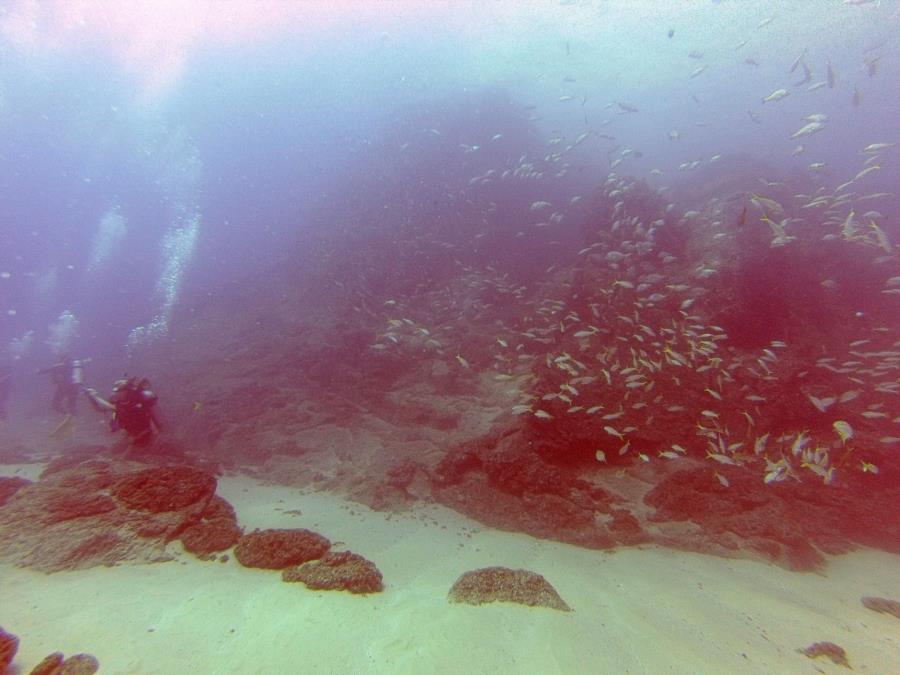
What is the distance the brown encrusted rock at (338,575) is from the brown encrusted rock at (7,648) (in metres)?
2.17

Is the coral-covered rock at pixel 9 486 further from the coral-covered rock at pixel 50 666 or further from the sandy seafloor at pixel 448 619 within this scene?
the coral-covered rock at pixel 50 666

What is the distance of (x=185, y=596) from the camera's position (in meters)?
4.20

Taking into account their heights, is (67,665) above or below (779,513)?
below

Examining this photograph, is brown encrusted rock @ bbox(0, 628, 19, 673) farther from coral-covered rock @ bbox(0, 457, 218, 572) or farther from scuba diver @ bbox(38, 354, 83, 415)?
scuba diver @ bbox(38, 354, 83, 415)

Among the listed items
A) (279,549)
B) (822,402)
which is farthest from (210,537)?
(822,402)

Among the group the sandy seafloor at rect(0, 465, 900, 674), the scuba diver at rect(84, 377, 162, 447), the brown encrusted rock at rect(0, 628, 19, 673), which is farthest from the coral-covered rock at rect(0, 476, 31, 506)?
the brown encrusted rock at rect(0, 628, 19, 673)

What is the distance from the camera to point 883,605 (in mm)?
5223

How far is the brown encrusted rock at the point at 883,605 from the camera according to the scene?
202 inches

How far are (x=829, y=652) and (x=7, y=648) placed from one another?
759 centimetres

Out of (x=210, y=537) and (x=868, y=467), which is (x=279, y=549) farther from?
(x=868, y=467)

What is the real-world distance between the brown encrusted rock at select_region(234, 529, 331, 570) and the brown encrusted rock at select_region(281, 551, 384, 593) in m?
0.13

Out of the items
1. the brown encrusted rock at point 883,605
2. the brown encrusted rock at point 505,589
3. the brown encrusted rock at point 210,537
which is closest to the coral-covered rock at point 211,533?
the brown encrusted rock at point 210,537

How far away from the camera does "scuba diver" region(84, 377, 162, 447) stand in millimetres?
9023

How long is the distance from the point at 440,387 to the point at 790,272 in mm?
11516
